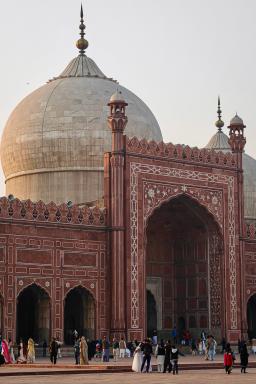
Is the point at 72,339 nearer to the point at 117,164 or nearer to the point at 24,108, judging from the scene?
the point at 117,164

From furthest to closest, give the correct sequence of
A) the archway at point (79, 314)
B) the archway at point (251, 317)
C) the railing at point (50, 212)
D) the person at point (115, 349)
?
1. the archway at point (251, 317)
2. the archway at point (79, 314)
3. the railing at point (50, 212)
4. the person at point (115, 349)

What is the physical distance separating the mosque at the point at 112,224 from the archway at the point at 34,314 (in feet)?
0.15

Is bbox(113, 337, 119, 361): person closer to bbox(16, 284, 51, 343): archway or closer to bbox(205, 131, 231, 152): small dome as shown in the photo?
bbox(16, 284, 51, 343): archway

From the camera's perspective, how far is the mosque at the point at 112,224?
2755 cm

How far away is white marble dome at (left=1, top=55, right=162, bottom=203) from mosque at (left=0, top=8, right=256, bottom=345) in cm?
5

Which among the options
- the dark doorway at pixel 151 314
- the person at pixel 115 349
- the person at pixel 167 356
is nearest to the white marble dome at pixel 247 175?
the dark doorway at pixel 151 314

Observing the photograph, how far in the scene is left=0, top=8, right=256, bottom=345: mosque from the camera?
27547 millimetres

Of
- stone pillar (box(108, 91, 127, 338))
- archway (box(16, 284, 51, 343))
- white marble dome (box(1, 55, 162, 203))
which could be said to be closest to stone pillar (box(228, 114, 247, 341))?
white marble dome (box(1, 55, 162, 203))

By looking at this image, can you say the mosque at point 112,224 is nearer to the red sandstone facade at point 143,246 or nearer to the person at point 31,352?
the red sandstone facade at point 143,246

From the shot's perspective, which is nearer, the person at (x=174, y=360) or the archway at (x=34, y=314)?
the person at (x=174, y=360)

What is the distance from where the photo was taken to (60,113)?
34.2m

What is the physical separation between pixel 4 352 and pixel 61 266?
4.41 m

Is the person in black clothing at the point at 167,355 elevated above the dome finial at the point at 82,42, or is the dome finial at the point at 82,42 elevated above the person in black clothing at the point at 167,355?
the dome finial at the point at 82,42

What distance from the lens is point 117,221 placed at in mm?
28656
